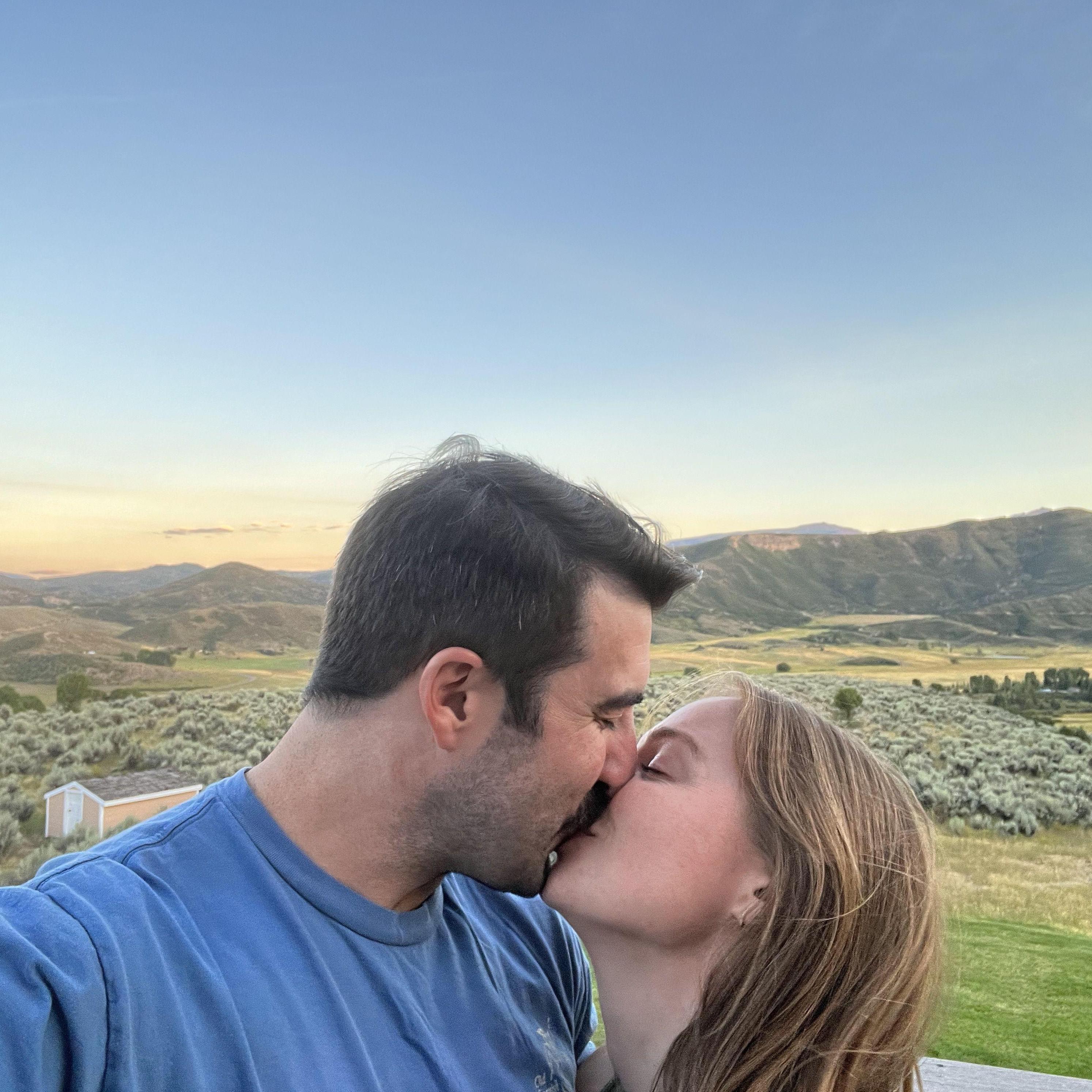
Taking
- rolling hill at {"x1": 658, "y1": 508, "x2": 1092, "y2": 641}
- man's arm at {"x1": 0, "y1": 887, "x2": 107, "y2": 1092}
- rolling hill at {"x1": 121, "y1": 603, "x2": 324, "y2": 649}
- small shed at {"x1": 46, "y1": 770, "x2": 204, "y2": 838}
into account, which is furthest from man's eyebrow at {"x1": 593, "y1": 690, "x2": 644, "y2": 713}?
rolling hill at {"x1": 658, "y1": 508, "x2": 1092, "y2": 641}

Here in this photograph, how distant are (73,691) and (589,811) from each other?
975 centimetres

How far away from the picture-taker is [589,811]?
6.10ft

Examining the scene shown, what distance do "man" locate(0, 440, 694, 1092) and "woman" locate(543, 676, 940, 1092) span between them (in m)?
0.13

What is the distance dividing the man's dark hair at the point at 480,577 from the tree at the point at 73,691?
30.6 ft

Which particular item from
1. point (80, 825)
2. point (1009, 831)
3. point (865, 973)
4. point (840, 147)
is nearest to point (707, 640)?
point (840, 147)

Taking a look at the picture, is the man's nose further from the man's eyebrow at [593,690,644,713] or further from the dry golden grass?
the dry golden grass

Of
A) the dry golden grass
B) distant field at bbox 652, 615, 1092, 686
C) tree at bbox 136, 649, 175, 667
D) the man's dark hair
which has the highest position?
the man's dark hair

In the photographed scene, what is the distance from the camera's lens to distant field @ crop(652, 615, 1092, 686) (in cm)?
2391

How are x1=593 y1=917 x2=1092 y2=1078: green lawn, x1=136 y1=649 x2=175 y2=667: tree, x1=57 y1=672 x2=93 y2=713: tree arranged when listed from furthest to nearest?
x1=136 y1=649 x2=175 y2=667: tree → x1=57 y1=672 x2=93 y2=713: tree → x1=593 y1=917 x2=1092 y2=1078: green lawn

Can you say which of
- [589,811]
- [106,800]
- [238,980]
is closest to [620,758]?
[589,811]

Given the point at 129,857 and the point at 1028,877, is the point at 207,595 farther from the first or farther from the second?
the point at 129,857

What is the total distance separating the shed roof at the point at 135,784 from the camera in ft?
22.2

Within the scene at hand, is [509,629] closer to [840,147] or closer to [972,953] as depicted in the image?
[972,953]

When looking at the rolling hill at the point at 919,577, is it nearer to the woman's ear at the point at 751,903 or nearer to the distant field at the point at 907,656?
the distant field at the point at 907,656
